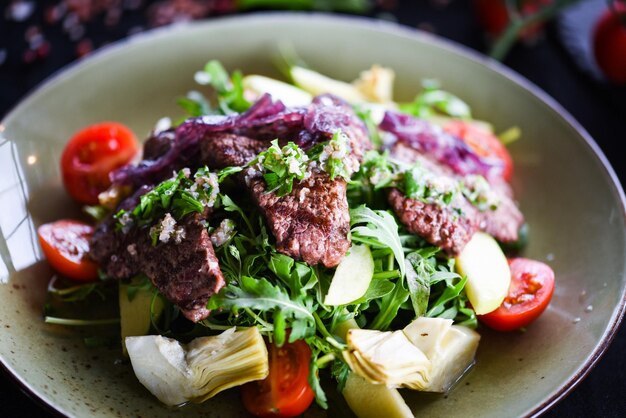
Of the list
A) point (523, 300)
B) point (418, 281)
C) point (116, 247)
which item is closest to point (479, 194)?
point (523, 300)

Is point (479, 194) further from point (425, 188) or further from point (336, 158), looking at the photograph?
point (336, 158)

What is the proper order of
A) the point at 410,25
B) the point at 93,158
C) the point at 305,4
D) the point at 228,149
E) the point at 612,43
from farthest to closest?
1. the point at 410,25
2. the point at 305,4
3. the point at 612,43
4. the point at 93,158
5. the point at 228,149

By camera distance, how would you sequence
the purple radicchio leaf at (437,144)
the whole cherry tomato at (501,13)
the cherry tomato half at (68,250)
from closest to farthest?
1. the cherry tomato half at (68,250)
2. the purple radicchio leaf at (437,144)
3. the whole cherry tomato at (501,13)

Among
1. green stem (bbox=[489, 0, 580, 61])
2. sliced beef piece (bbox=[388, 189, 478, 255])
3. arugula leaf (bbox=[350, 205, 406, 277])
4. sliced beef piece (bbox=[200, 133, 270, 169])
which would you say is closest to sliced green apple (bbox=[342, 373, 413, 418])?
arugula leaf (bbox=[350, 205, 406, 277])

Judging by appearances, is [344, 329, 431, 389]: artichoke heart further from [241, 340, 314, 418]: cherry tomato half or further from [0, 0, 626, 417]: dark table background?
[0, 0, 626, 417]: dark table background

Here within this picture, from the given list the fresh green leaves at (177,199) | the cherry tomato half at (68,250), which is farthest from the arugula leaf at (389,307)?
the cherry tomato half at (68,250)

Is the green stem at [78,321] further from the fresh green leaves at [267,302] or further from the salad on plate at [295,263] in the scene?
the fresh green leaves at [267,302]
